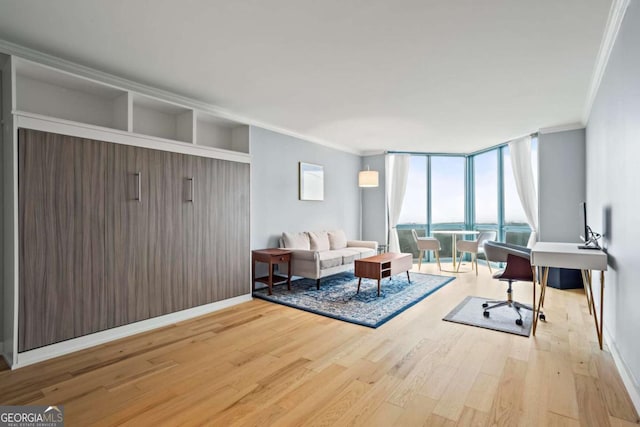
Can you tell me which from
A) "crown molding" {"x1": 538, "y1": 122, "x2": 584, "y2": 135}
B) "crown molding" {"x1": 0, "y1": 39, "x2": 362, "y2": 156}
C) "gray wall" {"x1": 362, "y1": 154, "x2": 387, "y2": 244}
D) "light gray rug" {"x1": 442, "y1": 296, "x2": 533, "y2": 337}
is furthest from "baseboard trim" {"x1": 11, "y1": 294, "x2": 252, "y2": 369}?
"crown molding" {"x1": 538, "y1": 122, "x2": 584, "y2": 135}

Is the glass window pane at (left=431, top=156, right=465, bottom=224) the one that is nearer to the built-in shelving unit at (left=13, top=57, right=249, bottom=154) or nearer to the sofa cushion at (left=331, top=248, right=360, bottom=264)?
the sofa cushion at (left=331, top=248, right=360, bottom=264)

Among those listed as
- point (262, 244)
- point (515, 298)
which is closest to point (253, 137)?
point (262, 244)

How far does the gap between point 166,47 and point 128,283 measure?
7.38ft

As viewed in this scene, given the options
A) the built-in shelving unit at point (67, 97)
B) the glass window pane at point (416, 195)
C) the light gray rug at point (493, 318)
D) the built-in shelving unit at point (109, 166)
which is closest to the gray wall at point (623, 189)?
the light gray rug at point (493, 318)

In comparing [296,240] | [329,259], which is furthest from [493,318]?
[296,240]

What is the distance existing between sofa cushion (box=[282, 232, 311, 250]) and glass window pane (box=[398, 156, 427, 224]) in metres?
2.96

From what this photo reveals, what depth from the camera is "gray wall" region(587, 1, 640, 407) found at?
1.99 m

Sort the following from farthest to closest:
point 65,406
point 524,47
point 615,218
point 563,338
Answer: point 563,338, point 524,47, point 615,218, point 65,406

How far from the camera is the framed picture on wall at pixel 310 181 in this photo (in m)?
5.88

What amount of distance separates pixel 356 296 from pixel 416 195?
157 inches

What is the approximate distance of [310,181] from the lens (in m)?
6.11

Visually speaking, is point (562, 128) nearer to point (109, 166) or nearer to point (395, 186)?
point (395, 186)

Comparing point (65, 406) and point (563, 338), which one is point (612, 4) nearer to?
point (563, 338)

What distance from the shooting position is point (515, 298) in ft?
14.9
